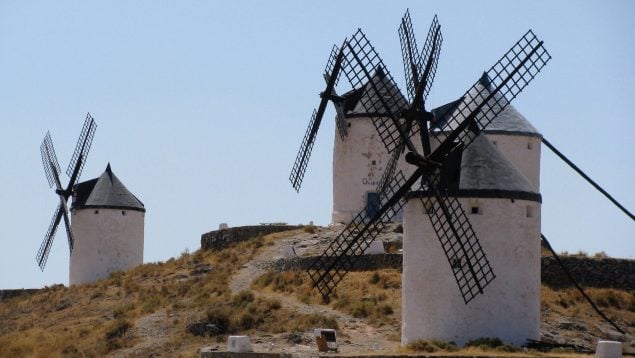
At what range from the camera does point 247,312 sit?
38.9 meters

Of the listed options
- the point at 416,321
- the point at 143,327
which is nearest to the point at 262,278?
the point at 143,327

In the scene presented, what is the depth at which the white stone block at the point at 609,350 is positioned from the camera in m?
28.6

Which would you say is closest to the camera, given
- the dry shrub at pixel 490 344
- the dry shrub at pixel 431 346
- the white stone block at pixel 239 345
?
the dry shrub at pixel 490 344

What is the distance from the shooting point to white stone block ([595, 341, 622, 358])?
28578 millimetres

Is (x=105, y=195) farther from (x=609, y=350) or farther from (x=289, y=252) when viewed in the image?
(x=609, y=350)

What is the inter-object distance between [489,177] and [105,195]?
83.6 feet

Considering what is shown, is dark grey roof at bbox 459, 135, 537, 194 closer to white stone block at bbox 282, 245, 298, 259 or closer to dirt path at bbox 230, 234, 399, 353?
dirt path at bbox 230, 234, 399, 353

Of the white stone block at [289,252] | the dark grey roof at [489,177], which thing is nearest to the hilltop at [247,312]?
the white stone block at [289,252]

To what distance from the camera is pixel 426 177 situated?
32031mm

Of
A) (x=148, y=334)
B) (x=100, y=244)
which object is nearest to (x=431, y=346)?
(x=148, y=334)

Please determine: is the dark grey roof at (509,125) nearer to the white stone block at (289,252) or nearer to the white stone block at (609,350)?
the white stone block at (289,252)

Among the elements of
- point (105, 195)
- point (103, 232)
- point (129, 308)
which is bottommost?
point (129, 308)

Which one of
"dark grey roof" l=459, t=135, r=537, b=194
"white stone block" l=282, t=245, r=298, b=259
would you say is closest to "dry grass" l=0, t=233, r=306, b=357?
"white stone block" l=282, t=245, r=298, b=259

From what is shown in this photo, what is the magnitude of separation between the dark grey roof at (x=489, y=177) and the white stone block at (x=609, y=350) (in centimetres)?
432
